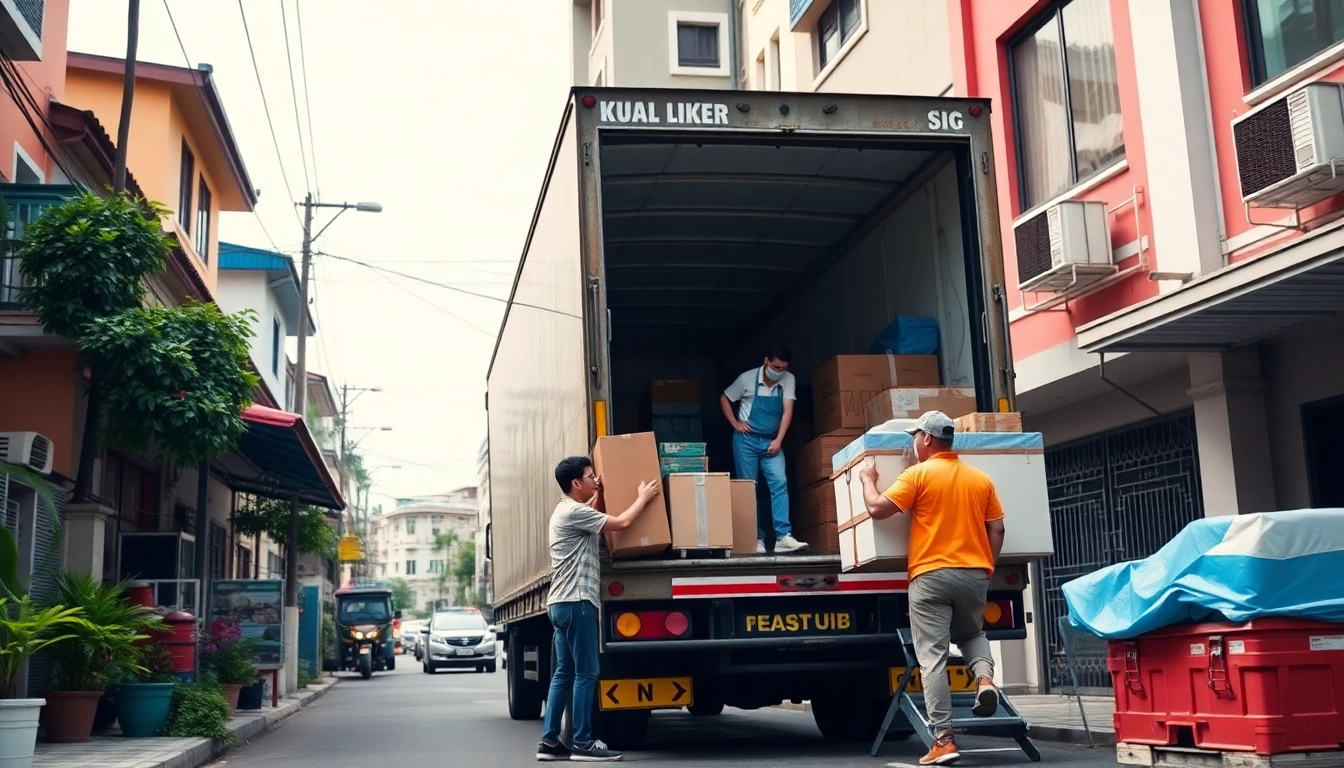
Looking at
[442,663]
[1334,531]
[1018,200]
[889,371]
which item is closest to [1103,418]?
[1018,200]

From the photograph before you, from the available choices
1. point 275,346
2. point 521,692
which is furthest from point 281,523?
point 521,692

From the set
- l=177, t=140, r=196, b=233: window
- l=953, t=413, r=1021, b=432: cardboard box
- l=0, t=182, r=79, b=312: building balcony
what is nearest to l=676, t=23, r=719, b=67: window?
l=177, t=140, r=196, b=233: window

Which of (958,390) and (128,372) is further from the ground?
(128,372)

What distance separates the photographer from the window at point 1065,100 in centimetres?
1259

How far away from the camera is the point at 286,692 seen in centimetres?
2203

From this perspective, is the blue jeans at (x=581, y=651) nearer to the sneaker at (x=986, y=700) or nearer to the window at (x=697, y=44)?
the sneaker at (x=986, y=700)

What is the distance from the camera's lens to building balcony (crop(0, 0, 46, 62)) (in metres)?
11.6

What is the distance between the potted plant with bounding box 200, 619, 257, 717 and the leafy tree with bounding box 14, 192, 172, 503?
3454mm

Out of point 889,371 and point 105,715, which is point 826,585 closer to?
point 889,371

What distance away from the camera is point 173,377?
1202 cm

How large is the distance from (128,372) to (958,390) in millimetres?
7083

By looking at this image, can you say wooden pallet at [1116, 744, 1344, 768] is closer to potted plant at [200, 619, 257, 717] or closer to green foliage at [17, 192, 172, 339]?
green foliage at [17, 192, 172, 339]

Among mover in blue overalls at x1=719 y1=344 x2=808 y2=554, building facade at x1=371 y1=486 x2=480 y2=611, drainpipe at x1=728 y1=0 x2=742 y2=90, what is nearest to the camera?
mover in blue overalls at x1=719 y1=344 x2=808 y2=554

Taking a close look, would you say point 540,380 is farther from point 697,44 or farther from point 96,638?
point 697,44
